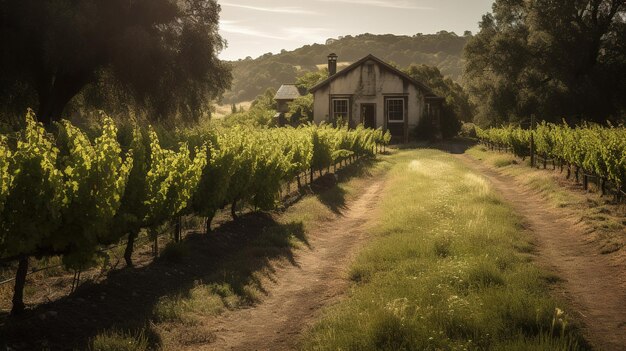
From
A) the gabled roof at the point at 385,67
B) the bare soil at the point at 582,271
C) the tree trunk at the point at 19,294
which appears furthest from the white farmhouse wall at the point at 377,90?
the tree trunk at the point at 19,294

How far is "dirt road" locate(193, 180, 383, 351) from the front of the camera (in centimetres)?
711

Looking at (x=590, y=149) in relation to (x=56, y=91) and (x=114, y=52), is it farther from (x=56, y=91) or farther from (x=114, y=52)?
(x=56, y=91)

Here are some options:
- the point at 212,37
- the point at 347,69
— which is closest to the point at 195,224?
the point at 212,37

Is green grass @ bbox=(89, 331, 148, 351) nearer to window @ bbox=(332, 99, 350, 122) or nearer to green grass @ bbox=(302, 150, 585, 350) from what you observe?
green grass @ bbox=(302, 150, 585, 350)

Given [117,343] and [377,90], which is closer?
[117,343]

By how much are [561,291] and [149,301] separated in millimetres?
6904

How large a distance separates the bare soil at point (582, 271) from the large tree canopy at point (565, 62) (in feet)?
87.1

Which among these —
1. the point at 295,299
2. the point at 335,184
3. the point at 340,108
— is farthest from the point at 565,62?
the point at 295,299

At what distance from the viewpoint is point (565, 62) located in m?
39.0

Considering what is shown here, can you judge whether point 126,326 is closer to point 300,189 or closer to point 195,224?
point 195,224

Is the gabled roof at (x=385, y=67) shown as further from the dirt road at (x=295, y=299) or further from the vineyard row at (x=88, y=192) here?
the vineyard row at (x=88, y=192)

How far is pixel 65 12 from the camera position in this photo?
2052 cm

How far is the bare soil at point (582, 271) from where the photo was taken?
6703mm

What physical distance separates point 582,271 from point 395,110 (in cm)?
3907
